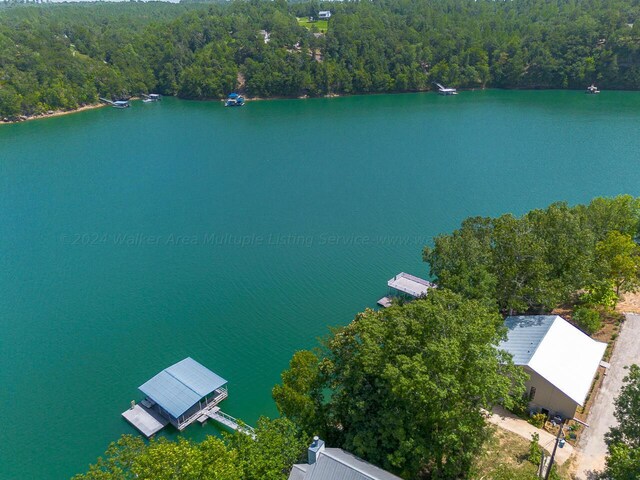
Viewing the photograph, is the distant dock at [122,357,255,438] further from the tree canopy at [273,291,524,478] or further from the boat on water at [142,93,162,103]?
the boat on water at [142,93,162,103]

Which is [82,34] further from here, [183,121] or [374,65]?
[374,65]

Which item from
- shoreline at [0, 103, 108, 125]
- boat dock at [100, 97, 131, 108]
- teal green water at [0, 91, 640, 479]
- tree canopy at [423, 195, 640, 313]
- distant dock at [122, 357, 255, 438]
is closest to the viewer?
distant dock at [122, 357, 255, 438]

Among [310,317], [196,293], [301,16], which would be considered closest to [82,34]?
[301,16]

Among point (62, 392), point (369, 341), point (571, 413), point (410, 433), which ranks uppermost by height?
point (369, 341)

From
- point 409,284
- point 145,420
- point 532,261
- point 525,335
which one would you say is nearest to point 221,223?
point 409,284

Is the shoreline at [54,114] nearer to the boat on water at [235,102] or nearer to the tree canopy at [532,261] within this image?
the boat on water at [235,102]

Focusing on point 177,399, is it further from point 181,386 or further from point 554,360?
point 554,360

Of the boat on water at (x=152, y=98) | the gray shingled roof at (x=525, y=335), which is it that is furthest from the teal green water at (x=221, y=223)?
the boat on water at (x=152, y=98)

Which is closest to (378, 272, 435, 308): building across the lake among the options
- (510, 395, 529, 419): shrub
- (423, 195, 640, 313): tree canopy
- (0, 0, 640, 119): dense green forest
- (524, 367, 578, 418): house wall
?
(423, 195, 640, 313): tree canopy
